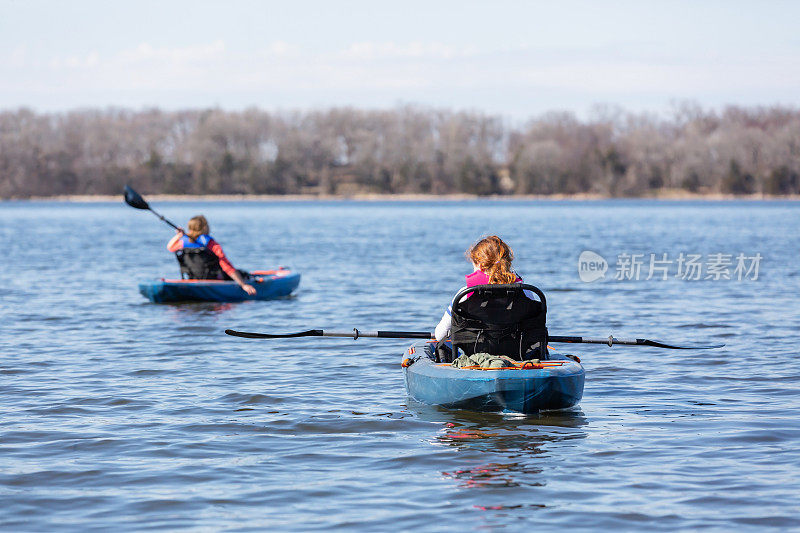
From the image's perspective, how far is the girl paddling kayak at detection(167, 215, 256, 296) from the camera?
1766cm

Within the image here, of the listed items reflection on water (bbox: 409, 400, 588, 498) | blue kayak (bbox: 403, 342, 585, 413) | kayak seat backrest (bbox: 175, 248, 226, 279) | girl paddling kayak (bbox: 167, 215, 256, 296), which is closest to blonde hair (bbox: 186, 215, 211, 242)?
girl paddling kayak (bbox: 167, 215, 256, 296)

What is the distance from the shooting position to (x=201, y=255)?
18.2 m

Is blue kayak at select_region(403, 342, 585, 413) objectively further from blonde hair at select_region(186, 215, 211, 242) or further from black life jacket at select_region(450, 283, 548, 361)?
blonde hair at select_region(186, 215, 211, 242)

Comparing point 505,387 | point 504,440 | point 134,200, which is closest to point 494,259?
point 505,387

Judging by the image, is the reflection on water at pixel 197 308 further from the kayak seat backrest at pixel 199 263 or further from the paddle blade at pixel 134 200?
the paddle blade at pixel 134 200

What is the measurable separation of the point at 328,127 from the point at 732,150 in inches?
1954

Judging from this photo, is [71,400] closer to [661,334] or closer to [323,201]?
[661,334]

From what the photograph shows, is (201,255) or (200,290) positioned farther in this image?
(200,290)

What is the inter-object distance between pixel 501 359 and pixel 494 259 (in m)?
0.85

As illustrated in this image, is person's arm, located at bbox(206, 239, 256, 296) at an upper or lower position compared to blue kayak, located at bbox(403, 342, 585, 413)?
upper

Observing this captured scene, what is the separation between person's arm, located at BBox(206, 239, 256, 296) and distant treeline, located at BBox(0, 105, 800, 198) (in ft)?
358

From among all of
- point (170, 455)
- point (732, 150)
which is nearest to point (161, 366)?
point (170, 455)

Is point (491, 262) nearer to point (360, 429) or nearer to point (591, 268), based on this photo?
point (360, 429)

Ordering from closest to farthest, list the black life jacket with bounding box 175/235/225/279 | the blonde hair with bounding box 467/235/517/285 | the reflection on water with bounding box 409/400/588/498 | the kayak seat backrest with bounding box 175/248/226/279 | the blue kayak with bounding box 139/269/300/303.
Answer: the reflection on water with bounding box 409/400/588/498 → the blonde hair with bounding box 467/235/517/285 → the black life jacket with bounding box 175/235/225/279 → the kayak seat backrest with bounding box 175/248/226/279 → the blue kayak with bounding box 139/269/300/303
